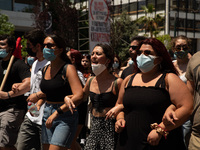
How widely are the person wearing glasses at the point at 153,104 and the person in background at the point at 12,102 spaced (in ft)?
7.18

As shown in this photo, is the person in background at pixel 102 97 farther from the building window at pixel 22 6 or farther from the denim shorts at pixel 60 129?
the building window at pixel 22 6

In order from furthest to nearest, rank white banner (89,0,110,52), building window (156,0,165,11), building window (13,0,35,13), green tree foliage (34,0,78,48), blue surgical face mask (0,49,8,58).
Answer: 1. building window (156,0,165,11)
2. building window (13,0,35,13)
3. green tree foliage (34,0,78,48)
4. white banner (89,0,110,52)
5. blue surgical face mask (0,49,8,58)

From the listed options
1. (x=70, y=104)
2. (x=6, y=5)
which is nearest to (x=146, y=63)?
(x=70, y=104)

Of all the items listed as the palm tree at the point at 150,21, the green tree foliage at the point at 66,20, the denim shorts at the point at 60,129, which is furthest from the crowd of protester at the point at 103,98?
the palm tree at the point at 150,21

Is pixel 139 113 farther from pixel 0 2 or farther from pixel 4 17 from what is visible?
pixel 0 2

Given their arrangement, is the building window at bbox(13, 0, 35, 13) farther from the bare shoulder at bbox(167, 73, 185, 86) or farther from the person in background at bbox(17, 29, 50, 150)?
the bare shoulder at bbox(167, 73, 185, 86)

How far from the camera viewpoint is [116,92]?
4664 mm

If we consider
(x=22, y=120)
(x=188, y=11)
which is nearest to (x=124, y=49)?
(x=188, y=11)

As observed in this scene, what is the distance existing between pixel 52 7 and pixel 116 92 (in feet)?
84.2

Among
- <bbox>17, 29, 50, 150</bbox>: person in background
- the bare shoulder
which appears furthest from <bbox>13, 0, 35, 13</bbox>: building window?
the bare shoulder

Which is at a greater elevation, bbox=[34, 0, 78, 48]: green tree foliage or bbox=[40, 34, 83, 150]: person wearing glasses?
bbox=[34, 0, 78, 48]: green tree foliage

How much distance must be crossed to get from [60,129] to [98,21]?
10.1 m

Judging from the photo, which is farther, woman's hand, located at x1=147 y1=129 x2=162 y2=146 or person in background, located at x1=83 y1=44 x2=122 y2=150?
person in background, located at x1=83 y1=44 x2=122 y2=150

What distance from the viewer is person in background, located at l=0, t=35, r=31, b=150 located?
205 inches
